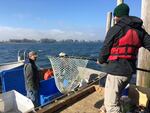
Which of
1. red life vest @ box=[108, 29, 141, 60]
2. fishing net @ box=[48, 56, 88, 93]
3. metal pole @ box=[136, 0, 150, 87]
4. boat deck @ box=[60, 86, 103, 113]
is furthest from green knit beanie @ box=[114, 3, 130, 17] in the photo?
fishing net @ box=[48, 56, 88, 93]

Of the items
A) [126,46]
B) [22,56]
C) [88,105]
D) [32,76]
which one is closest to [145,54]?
[88,105]

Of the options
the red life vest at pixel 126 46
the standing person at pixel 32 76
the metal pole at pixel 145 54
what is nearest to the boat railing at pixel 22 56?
the standing person at pixel 32 76

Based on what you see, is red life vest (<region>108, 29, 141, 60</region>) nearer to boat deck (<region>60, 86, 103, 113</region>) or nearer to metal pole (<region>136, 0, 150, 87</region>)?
boat deck (<region>60, 86, 103, 113</region>)

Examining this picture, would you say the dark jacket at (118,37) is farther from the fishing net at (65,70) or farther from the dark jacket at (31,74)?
the fishing net at (65,70)

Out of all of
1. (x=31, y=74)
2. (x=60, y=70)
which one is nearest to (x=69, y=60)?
(x=60, y=70)

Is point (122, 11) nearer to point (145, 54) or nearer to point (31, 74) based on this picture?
point (145, 54)

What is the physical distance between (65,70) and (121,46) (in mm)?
4662

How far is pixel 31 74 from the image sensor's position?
28.5ft

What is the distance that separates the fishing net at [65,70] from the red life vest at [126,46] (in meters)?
4.35

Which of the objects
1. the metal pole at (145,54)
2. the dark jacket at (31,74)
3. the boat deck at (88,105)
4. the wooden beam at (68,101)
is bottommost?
the boat deck at (88,105)

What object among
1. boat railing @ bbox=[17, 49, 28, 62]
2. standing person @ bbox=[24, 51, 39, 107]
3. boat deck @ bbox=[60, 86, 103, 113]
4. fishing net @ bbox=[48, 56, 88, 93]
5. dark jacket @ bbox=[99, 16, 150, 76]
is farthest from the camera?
boat railing @ bbox=[17, 49, 28, 62]

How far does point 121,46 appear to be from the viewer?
16.2 feet

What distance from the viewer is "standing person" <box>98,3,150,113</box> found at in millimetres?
4906

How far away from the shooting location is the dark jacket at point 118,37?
4.89m
